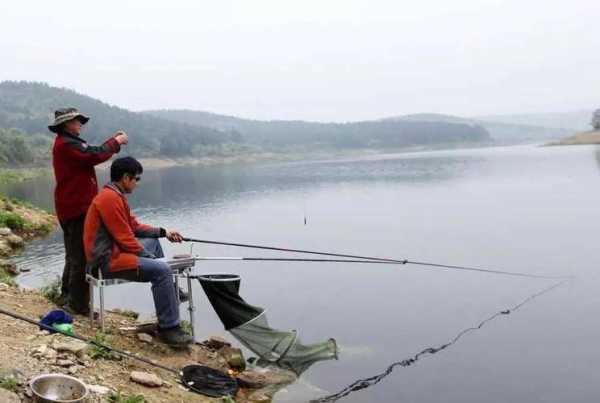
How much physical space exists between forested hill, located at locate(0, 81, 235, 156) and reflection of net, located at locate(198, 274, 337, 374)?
4703 inches

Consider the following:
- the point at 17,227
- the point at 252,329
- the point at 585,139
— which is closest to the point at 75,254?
the point at 252,329

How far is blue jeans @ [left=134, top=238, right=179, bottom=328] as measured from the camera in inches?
239

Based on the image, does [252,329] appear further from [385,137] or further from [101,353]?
[385,137]

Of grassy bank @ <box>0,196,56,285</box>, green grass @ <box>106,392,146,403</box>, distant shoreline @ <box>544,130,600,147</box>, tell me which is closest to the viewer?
green grass @ <box>106,392,146,403</box>

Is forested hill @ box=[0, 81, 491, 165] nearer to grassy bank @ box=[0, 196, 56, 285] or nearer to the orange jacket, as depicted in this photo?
grassy bank @ box=[0, 196, 56, 285]

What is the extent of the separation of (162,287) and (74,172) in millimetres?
1694

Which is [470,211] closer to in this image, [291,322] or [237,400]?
[291,322]

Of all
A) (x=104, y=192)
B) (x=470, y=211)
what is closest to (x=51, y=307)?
(x=104, y=192)

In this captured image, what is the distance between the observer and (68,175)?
6527 millimetres

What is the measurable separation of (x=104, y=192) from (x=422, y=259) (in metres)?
11.1

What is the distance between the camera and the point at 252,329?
6980 millimetres

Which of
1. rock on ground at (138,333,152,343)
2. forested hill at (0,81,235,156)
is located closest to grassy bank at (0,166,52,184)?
forested hill at (0,81,235,156)

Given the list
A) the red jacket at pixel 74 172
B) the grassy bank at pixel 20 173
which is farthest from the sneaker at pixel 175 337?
the grassy bank at pixel 20 173

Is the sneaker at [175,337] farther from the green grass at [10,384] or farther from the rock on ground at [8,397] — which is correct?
the rock on ground at [8,397]
